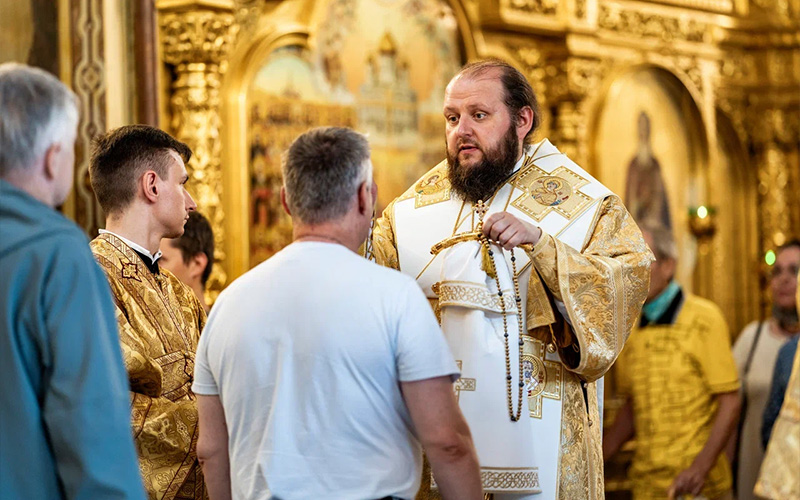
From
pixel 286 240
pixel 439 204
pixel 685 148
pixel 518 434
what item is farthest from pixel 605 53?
pixel 518 434

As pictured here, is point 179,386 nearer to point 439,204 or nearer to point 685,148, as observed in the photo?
point 439,204

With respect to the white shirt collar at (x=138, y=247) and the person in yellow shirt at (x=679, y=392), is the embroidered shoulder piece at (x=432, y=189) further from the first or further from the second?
the person in yellow shirt at (x=679, y=392)

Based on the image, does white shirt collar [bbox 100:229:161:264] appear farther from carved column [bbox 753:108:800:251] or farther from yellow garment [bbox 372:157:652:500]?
carved column [bbox 753:108:800:251]

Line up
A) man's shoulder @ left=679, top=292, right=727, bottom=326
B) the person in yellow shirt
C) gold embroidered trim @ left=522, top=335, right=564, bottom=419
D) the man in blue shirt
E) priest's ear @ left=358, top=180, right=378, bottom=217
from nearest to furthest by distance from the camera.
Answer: the man in blue shirt, priest's ear @ left=358, top=180, right=378, bottom=217, gold embroidered trim @ left=522, top=335, right=564, bottom=419, the person in yellow shirt, man's shoulder @ left=679, top=292, right=727, bottom=326

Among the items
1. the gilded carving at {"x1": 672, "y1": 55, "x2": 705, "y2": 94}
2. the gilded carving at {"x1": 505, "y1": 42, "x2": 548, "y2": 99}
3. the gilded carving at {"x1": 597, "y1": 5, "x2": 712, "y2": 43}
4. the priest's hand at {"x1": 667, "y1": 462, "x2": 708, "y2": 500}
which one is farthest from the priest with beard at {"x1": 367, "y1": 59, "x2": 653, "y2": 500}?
the gilded carving at {"x1": 672, "y1": 55, "x2": 705, "y2": 94}

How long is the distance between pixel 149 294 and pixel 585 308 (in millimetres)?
1279

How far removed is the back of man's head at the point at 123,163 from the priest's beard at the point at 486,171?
1.00 metres

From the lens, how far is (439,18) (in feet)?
26.2

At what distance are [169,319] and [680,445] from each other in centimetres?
351

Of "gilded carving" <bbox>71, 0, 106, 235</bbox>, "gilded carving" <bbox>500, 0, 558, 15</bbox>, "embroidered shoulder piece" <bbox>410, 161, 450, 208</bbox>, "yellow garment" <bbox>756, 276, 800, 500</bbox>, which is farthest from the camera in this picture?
"gilded carving" <bbox>500, 0, 558, 15</bbox>

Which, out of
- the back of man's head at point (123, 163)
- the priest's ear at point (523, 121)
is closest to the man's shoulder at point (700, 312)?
the priest's ear at point (523, 121)

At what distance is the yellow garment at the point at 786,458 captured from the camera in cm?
369

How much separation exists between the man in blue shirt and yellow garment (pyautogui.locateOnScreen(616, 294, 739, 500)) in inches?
173

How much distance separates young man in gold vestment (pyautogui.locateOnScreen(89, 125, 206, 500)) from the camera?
3.56 m
